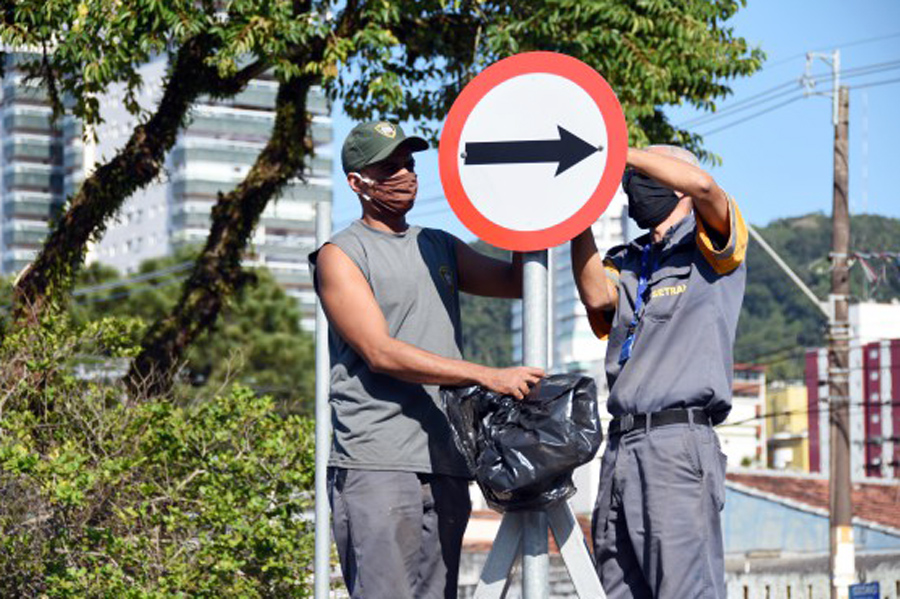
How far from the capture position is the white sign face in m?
4.73

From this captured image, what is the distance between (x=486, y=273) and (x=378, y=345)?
580mm

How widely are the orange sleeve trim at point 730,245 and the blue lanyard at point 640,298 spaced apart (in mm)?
237

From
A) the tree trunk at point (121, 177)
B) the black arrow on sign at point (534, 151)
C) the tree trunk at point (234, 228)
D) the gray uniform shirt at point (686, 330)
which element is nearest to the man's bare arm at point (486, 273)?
the gray uniform shirt at point (686, 330)

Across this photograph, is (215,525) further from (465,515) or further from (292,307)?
(292,307)

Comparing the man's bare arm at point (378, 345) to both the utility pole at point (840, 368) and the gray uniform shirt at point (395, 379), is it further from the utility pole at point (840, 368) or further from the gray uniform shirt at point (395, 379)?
the utility pole at point (840, 368)

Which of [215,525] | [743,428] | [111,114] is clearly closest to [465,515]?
[215,525]

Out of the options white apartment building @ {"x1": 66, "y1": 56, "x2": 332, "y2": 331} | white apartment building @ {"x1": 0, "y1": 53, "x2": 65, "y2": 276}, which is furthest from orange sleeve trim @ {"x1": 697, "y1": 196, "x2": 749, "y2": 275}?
white apartment building @ {"x1": 0, "y1": 53, "x2": 65, "y2": 276}

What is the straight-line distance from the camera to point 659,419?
494cm

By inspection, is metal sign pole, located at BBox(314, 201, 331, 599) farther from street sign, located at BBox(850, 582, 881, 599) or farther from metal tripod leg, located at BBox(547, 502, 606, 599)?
street sign, located at BBox(850, 582, 881, 599)

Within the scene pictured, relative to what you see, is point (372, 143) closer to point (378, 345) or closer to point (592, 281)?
point (378, 345)

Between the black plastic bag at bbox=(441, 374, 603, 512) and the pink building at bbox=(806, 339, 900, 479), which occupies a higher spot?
the black plastic bag at bbox=(441, 374, 603, 512)

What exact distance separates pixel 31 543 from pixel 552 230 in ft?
18.1

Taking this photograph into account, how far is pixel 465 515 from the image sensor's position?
520cm

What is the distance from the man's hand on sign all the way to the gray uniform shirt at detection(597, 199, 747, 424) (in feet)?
1.38
